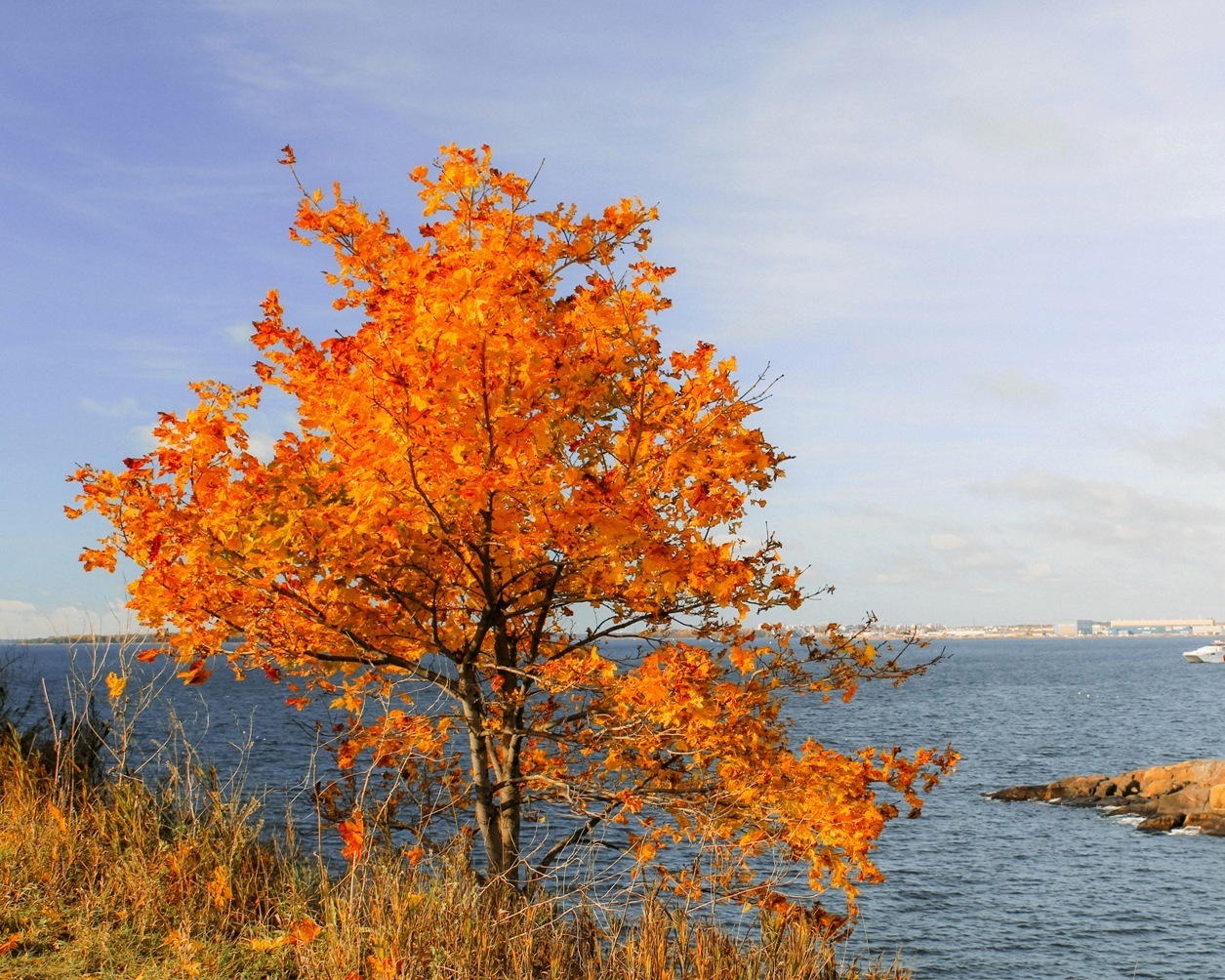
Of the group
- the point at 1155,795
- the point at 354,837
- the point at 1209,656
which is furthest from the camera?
the point at 1209,656

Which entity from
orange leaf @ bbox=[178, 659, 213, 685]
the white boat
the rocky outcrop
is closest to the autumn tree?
orange leaf @ bbox=[178, 659, 213, 685]

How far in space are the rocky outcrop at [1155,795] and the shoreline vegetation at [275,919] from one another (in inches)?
1383

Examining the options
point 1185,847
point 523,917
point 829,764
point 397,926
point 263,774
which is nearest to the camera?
point 397,926

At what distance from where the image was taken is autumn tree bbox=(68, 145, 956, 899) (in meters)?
6.35

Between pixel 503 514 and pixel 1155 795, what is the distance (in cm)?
4277

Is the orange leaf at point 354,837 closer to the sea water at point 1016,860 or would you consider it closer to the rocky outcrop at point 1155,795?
the sea water at point 1016,860

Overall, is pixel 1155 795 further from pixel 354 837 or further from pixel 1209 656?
pixel 1209 656

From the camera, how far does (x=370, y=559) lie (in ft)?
22.8

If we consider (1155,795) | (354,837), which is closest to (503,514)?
(354,837)

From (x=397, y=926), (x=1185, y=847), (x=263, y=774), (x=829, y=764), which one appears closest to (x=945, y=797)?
(x=1185, y=847)

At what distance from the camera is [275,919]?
720 centimetres

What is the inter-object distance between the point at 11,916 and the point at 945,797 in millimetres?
38586

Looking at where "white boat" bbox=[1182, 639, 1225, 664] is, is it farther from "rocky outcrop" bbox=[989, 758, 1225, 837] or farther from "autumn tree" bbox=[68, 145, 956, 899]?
"autumn tree" bbox=[68, 145, 956, 899]

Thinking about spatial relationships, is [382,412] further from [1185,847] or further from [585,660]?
[1185,847]
